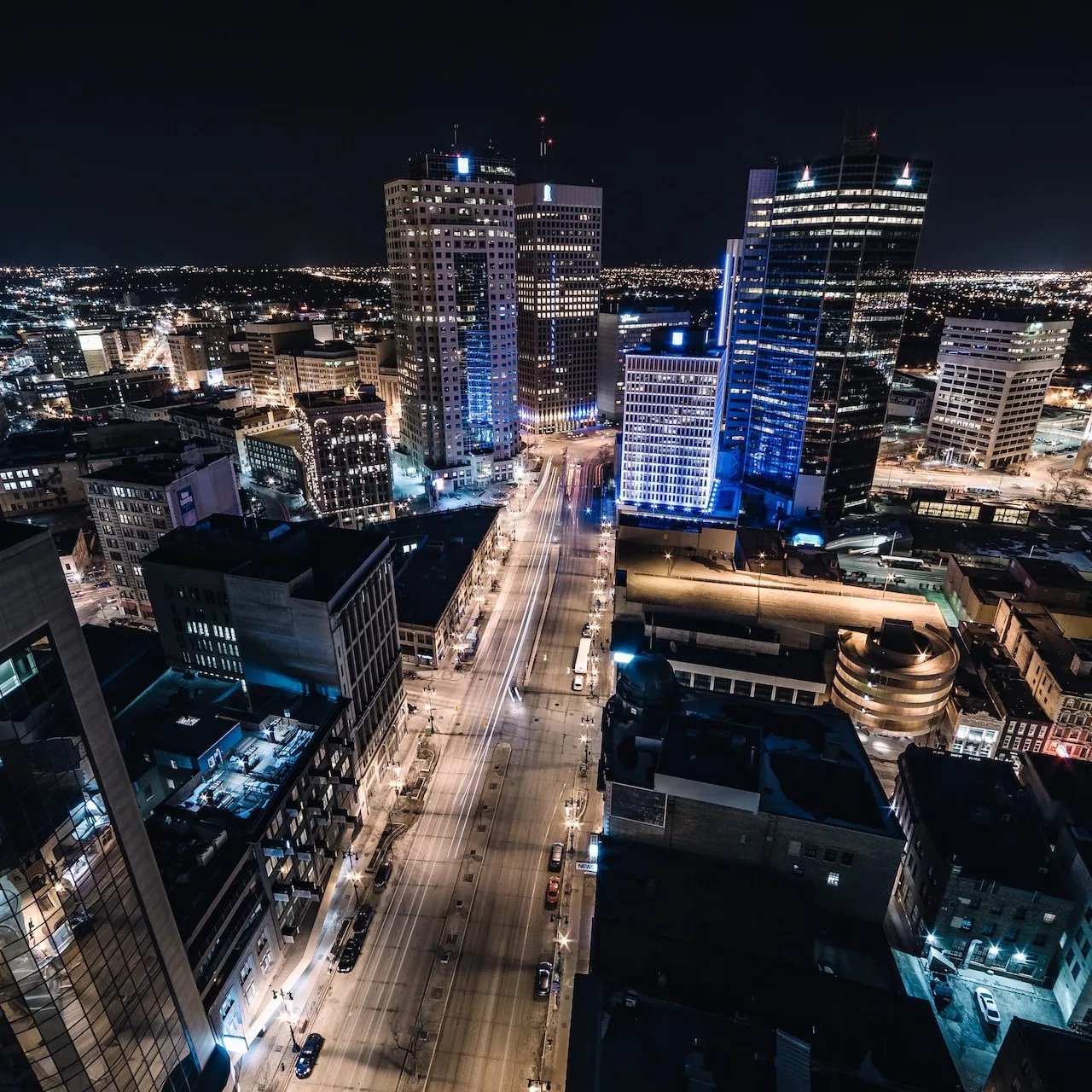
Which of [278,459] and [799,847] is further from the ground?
[278,459]

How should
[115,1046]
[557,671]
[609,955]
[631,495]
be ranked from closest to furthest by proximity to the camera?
[115,1046] → [609,955] → [557,671] → [631,495]

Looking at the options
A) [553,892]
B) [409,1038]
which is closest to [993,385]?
[553,892]

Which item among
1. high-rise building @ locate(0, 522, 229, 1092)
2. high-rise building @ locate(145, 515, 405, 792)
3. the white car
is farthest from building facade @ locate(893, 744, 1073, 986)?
high-rise building @ locate(0, 522, 229, 1092)

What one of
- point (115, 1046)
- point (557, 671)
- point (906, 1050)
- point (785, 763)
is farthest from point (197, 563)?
point (906, 1050)

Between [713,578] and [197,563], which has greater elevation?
[197,563]

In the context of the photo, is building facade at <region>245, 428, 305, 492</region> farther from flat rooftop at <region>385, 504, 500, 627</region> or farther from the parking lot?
the parking lot

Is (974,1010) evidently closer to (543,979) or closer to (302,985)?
(543,979)

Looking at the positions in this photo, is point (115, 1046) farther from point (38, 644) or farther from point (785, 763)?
point (785, 763)
